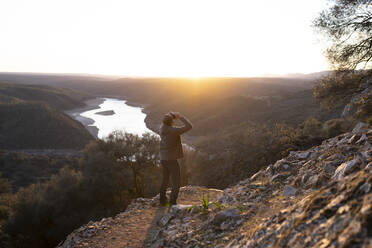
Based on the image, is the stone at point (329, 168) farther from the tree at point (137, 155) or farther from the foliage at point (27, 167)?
the foliage at point (27, 167)

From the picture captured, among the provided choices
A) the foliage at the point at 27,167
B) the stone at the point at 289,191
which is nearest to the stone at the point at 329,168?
the stone at the point at 289,191

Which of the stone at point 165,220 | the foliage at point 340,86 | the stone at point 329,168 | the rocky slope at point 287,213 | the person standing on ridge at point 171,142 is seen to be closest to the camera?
the rocky slope at point 287,213

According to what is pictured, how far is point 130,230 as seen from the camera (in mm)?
6629

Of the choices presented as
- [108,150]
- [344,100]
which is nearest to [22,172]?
[108,150]

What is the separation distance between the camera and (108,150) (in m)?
20.6

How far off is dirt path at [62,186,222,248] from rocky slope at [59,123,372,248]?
3cm

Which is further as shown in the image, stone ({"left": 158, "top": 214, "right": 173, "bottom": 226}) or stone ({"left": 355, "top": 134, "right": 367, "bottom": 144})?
stone ({"left": 158, "top": 214, "right": 173, "bottom": 226})

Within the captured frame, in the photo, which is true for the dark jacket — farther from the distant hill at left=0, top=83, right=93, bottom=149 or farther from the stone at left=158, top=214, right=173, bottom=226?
the distant hill at left=0, top=83, right=93, bottom=149

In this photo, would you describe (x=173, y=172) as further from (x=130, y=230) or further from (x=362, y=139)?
(x=362, y=139)

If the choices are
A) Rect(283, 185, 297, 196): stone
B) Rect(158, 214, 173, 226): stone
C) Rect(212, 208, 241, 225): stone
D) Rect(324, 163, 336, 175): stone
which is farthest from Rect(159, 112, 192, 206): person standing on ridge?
Rect(324, 163, 336, 175): stone

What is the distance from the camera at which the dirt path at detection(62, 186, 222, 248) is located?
19.9 feet

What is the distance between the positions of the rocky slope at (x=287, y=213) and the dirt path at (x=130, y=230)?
0.11 ft

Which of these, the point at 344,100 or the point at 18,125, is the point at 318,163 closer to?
the point at 344,100

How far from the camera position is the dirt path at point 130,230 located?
19.9 feet
